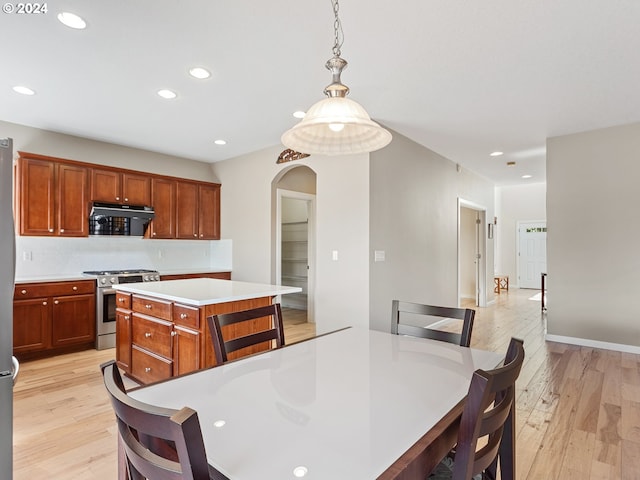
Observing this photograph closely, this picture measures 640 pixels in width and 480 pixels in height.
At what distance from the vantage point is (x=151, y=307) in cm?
295

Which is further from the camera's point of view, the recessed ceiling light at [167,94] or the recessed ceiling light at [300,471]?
the recessed ceiling light at [167,94]

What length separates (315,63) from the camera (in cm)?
267

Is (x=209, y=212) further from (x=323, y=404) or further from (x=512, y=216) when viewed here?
A: (x=512, y=216)

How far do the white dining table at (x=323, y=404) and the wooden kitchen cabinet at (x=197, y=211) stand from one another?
170 inches

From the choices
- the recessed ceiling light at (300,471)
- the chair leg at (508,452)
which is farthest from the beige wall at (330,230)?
the recessed ceiling light at (300,471)

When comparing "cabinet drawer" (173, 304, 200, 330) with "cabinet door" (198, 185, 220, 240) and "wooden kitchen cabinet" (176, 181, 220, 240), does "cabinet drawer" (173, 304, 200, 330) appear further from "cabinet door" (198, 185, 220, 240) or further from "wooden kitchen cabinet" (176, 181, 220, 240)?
"cabinet door" (198, 185, 220, 240)

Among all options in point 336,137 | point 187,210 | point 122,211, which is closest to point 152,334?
point 336,137

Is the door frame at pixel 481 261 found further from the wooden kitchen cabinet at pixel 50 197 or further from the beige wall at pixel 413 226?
the wooden kitchen cabinet at pixel 50 197

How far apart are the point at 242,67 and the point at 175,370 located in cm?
243

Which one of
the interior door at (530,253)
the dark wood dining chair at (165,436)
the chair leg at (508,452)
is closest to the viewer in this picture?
the dark wood dining chair at (165,436)

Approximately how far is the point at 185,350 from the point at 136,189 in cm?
314

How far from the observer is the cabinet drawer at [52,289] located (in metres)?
3.72

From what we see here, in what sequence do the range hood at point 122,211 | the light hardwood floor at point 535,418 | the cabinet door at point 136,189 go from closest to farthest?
the light hardwood floor at point 535,418
the range hood at point 122,211
the cabinet door at point 136,189

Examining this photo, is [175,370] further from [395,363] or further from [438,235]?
[438,235]
